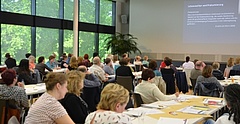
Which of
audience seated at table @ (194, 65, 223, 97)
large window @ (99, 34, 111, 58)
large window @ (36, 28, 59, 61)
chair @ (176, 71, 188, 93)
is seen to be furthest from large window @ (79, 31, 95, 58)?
audience seated at table @ (194, 65, 223, 97)

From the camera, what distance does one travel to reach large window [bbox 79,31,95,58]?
46.2 ft

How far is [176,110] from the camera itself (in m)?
3.73

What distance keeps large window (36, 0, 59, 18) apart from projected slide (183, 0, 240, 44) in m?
6.11

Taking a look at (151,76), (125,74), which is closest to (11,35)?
(125,74)

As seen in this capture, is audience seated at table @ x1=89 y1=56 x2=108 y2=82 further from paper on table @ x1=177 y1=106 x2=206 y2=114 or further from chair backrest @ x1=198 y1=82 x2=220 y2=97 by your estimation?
paper on table @ x1=177 y1=106 x2=206 y2=114

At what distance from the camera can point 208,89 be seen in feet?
18.7

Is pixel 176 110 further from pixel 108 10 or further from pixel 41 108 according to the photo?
pixel 108 10

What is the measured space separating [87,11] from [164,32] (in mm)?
4049

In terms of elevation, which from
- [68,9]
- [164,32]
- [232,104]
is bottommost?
[232,104]

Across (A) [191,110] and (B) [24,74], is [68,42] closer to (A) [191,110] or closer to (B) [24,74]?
(B) [24,74]

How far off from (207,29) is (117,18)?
522 centimetres

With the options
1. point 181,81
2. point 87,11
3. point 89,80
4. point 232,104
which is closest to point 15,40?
point 87,11

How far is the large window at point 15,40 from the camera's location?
35.4 feet

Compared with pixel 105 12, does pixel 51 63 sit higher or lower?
lower
